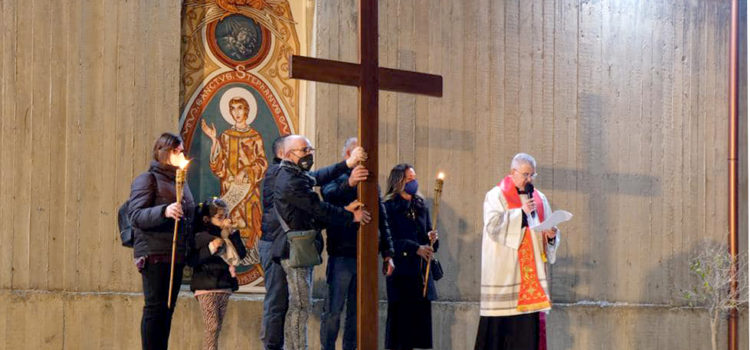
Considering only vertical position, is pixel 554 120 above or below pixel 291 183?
above

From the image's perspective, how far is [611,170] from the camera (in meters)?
10.2

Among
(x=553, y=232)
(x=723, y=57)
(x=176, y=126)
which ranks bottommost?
(x=553, y=232)

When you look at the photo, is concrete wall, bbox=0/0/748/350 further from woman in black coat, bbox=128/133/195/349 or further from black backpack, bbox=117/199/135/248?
woman in black coat, bbox=128/133/195/349

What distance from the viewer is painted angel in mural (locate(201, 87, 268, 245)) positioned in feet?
29.5

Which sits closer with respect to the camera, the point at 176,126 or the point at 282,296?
the point at 282,296

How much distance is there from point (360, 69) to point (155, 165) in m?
1.51

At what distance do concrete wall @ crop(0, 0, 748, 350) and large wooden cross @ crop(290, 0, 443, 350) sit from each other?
202cm

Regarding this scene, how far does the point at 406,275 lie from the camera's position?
8188mm

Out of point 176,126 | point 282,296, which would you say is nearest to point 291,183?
point 282,296

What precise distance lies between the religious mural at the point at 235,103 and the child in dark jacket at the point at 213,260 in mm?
1516

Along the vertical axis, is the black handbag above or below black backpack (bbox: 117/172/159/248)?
below

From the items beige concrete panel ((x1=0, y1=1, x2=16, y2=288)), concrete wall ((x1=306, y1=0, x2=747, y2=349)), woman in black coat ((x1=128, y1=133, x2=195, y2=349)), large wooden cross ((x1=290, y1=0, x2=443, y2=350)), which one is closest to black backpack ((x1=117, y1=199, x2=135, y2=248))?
woman in black coat ((x1=128, y1=133, x2=195, y2=349))

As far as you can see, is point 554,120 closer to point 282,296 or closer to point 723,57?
point 723,57

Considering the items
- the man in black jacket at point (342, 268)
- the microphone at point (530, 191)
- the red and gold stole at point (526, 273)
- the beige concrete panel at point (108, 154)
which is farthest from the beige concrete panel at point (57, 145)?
the microphone at point (530, 191)
